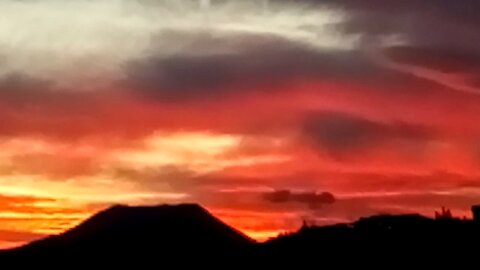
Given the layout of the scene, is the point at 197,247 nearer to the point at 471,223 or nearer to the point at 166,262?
the point at 166,262

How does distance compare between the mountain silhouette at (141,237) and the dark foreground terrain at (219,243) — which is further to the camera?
the mountain silhouette at (141,237)

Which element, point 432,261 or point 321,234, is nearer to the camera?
point 432,261

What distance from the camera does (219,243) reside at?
206 feet

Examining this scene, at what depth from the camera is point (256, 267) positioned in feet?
159

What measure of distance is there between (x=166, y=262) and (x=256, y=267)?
1034cm

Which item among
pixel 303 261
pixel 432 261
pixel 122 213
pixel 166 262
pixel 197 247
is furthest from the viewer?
pixel 122 213

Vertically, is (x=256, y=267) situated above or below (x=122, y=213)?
below

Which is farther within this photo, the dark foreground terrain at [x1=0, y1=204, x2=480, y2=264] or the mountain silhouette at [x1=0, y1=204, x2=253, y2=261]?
the mountain silhouette at [x1=0, y1=204, x2=253, y2=261]

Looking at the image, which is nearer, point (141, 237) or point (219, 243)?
point (219, 243)

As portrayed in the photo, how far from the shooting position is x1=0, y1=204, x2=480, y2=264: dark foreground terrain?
45.1 m

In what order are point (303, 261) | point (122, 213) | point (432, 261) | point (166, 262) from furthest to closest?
point (122, 213)
point (166, 262)
point (303, 261)
point (432, 261)

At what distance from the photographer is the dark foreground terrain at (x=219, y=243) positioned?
45094mm

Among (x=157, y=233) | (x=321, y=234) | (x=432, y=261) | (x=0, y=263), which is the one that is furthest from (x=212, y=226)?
(x=432, y=261)

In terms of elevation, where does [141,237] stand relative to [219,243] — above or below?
above
